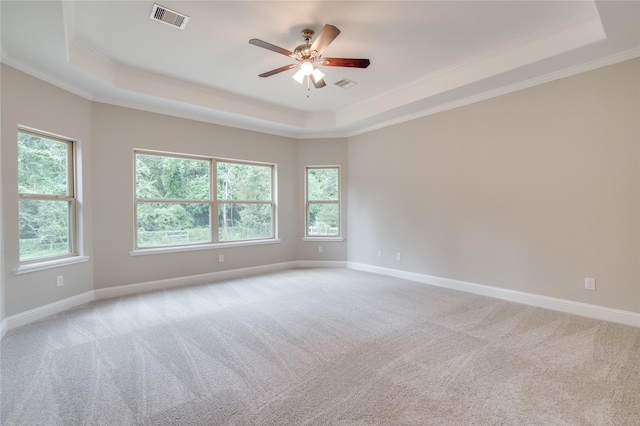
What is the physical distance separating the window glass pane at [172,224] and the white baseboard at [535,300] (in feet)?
11.0

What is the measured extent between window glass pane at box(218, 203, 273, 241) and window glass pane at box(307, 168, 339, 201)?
0.96m

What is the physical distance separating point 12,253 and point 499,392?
4.49 metres

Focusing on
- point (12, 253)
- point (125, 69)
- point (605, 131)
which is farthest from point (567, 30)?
point (12, 253)

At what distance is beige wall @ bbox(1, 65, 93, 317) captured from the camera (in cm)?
299

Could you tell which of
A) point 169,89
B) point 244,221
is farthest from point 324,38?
point 244,221

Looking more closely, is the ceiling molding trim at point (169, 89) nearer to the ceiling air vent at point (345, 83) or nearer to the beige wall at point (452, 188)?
the beige wall at point (452, 188)

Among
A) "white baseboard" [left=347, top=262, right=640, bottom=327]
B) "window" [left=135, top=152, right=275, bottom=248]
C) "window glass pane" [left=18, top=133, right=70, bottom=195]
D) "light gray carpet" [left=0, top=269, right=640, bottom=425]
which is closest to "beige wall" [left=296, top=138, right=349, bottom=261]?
"window" [left=135, top=152, right=275, bottom=248]

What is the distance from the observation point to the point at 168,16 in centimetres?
272

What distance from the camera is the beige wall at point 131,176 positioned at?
4.04 metres

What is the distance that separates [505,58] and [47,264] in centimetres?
561

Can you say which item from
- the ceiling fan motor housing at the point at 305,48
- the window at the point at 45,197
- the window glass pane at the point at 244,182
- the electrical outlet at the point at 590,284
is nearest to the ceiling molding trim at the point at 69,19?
the window at the point at 45,197

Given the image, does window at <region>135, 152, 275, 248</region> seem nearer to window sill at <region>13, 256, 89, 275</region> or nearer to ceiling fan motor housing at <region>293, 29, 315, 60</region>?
window sill at <region>13, 256, 89, 275</region>

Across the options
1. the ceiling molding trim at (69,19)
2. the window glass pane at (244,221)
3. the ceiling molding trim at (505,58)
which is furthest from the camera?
the window glass pane at (244,221)

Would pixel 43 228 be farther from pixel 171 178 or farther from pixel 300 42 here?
pixel 300 42
